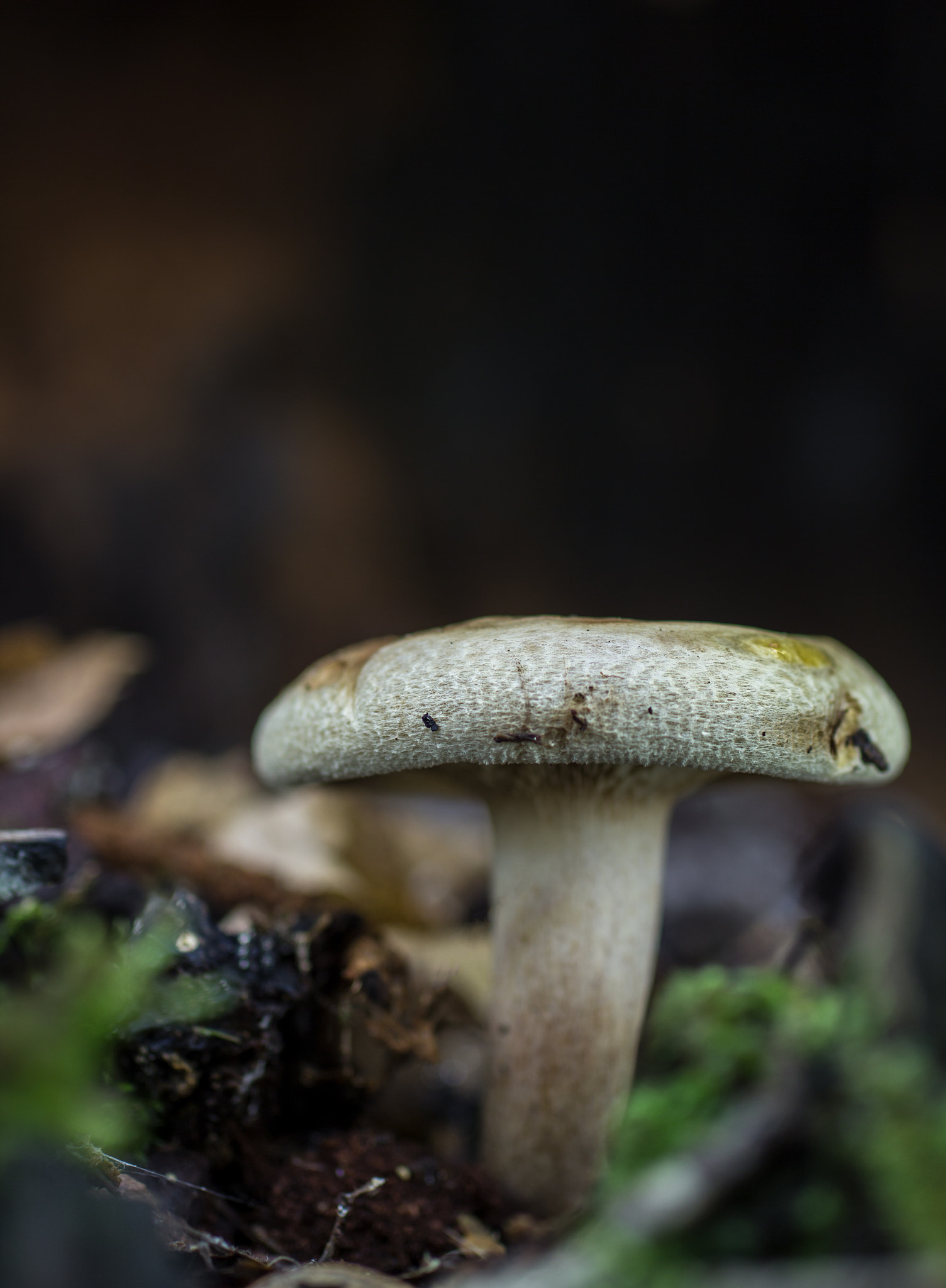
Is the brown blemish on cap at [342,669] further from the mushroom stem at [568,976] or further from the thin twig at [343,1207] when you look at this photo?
the thin twig at [343,1207]

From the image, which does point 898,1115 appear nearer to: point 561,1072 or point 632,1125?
point 632,1125

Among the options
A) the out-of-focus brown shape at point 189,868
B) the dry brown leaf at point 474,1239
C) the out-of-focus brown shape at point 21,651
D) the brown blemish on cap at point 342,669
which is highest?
the brown blemish on cap at point 342,669

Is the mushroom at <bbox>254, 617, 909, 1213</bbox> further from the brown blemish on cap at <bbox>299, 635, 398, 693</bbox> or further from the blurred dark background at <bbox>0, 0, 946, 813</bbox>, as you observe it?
the blurred dark background at <bbox>0, 0, 946, 813</bbox>

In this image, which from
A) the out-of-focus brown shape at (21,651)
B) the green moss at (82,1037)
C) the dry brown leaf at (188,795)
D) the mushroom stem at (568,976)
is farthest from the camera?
the dry brown leaf at (188,795)

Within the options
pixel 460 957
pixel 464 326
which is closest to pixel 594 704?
pixel 460 957

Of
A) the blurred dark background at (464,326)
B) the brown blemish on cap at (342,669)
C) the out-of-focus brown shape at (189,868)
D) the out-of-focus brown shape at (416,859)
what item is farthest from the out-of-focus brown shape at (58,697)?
the blurred dark background at (464,326)

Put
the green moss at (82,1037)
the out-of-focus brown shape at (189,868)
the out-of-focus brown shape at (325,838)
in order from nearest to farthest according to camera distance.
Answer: the green moss at (82,1037), the out-of-focus brown shape at (189,868), the out-of-focus brown shape at (325,838)

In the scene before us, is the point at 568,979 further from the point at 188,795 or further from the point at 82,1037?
the point at 188,795
